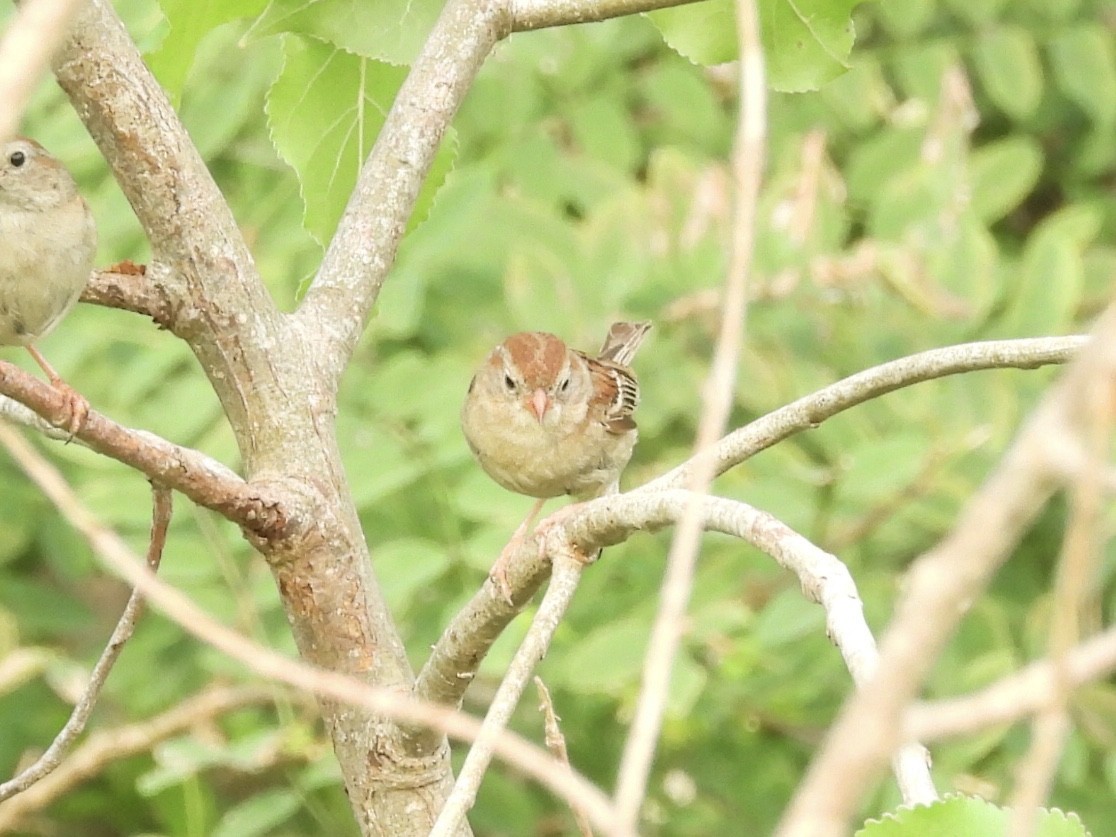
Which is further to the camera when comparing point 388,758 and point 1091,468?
point 388,758

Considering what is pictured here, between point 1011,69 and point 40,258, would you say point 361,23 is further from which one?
point 1011,69

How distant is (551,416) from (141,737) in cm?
118

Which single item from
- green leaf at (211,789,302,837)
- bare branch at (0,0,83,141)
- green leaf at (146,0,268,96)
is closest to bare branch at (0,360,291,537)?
green leaf at (146,0,268,96)

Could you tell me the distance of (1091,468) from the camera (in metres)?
0.57

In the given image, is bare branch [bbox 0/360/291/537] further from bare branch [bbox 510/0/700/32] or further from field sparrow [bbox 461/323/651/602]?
field sparrow [bbox 461/323/651/602]

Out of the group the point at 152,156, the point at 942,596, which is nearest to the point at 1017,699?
the point at 942,596

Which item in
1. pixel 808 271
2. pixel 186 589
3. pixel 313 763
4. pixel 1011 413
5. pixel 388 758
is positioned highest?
pixel 808 271

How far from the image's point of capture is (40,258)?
2.50m

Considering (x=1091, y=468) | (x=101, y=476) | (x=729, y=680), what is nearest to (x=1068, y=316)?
(x=729, y=680)

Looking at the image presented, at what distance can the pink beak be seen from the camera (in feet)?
11.5

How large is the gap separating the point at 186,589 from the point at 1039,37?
3182 mm

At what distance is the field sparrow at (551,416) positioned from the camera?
3.40 m

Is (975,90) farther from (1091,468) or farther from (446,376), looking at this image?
(1091,468)

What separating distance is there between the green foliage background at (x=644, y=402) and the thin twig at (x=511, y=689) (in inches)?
59.2
